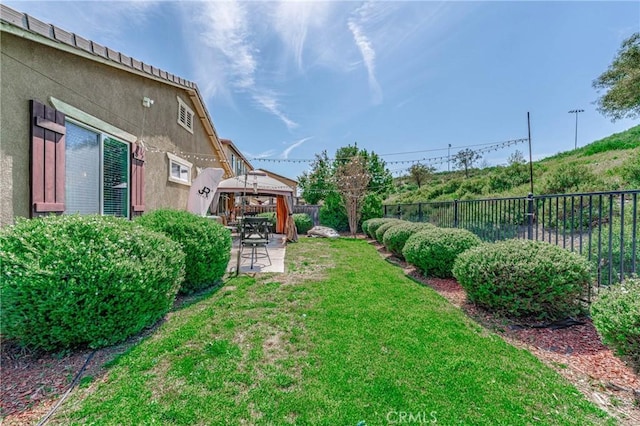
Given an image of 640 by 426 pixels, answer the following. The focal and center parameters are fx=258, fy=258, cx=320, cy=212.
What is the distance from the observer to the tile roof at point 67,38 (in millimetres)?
2943

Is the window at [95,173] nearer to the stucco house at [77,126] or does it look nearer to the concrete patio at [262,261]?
the stucco house at [77,126]

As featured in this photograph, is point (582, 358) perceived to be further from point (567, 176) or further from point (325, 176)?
point (325, 176)

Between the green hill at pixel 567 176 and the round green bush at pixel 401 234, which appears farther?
the green hill at pixel 567 176

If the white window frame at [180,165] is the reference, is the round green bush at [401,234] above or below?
below

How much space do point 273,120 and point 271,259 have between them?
10497 mm

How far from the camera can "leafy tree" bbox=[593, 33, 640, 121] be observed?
1293cm

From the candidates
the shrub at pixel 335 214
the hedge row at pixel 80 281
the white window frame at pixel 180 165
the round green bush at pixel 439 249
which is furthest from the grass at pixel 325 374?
the shrub at pixel 335 214

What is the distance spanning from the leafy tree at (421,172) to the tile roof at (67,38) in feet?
101

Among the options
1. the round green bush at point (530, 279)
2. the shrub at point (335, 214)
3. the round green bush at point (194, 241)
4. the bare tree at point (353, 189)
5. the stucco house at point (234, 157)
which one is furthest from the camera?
the stucco house at point (234, 157)

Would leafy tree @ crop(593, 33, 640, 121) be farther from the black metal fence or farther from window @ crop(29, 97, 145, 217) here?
window @ crop(29, 97, 145, 217)

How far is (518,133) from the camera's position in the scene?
11.2 metres

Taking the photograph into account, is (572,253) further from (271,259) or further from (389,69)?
(389,69)

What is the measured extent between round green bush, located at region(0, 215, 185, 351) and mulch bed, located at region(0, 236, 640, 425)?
161mm

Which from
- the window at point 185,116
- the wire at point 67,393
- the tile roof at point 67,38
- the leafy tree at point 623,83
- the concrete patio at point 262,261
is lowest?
the wire at point 67,393
